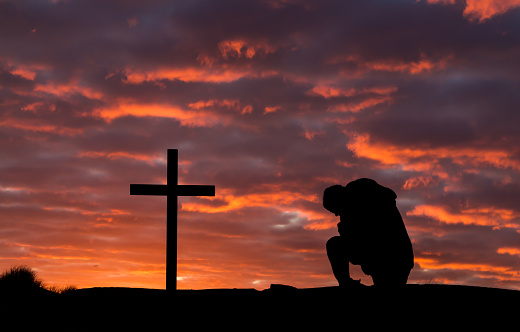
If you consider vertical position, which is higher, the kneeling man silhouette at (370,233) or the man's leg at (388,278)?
the kneeling man silhouette at (370,233)

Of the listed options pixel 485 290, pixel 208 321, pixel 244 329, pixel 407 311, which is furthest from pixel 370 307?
pixel 485 290

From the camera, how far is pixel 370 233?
8477 millimetres

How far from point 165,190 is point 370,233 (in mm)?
6230

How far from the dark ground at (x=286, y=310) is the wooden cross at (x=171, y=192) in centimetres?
280

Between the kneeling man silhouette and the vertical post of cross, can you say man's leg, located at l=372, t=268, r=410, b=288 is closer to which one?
the kneeling man silhouette

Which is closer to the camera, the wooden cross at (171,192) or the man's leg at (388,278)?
the man's leg at (388,278)

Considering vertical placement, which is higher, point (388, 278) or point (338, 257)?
point (338, 257)

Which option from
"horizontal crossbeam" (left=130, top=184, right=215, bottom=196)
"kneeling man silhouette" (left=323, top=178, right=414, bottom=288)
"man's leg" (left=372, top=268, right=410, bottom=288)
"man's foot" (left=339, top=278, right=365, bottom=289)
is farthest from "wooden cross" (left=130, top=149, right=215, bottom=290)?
"man's leg" (left=372, top=268, right=410, bottom=288)

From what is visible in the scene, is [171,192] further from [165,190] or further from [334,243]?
[334,243]

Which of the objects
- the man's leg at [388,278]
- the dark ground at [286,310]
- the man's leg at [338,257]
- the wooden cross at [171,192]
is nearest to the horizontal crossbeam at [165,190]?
the wooden cross at [171,192]

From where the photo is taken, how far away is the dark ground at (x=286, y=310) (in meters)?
8.14

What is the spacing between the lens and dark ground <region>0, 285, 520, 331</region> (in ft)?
26.7

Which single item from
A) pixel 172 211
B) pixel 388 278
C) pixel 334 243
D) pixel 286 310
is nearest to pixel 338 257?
pixel 334 243

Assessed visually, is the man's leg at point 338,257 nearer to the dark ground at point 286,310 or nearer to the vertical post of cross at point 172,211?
the dark ground at point 286,310
